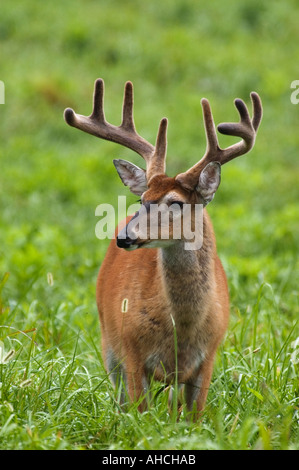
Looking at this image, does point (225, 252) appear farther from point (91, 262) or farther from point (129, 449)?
point (129, 449)

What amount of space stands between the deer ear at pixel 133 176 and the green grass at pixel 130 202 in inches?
26.2

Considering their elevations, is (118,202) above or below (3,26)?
below

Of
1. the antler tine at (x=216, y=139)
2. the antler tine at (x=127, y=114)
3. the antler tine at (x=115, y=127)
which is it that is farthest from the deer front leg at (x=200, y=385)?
the antler tine at (x=127, y=114)

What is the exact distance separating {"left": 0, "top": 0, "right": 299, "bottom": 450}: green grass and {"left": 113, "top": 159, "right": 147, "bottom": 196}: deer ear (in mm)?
665

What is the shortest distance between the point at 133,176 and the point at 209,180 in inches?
19.2

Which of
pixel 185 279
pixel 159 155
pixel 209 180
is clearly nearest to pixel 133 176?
pixel 159 155

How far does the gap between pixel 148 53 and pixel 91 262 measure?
792cm

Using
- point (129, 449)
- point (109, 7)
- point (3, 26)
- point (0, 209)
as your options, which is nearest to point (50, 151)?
point (0, 209)

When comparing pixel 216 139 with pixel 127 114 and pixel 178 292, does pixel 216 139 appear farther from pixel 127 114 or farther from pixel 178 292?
pixel 178 292

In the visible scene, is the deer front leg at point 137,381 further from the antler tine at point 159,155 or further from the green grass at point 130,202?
the antler tine at point 159,155

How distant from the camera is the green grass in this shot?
145 inches

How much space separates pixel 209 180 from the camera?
4152 millimetres

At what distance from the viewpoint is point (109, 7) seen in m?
16.8

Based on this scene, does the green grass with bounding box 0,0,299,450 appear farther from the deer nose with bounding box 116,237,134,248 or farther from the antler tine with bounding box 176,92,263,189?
the antler tine with bounding box 176,92,263,189
